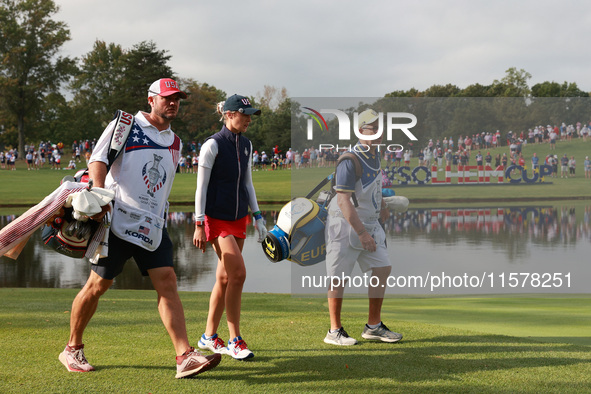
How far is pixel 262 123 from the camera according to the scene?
7006 centimetres

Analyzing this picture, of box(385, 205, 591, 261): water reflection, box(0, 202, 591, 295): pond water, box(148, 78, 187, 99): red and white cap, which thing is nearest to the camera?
box(148, 78, 187, 99): red and white cap

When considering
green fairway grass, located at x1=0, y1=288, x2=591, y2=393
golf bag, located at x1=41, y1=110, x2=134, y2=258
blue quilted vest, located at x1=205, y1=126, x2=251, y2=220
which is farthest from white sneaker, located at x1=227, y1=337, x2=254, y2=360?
golf bag, located at x1=41, y1=110, x2=134, y2=258

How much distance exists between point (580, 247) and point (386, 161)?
22.1 ft

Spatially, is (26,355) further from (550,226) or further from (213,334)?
(550,226)

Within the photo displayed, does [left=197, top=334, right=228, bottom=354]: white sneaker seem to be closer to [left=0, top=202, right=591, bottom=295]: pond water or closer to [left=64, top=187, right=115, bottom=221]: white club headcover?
[left=64, top=187, right=115, bottom=221]: white club headcover

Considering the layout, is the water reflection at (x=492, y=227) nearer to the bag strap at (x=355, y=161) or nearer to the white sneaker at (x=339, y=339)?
the bag strap at (x=355, y=161)

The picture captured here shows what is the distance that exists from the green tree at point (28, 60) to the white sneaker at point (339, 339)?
7122cm

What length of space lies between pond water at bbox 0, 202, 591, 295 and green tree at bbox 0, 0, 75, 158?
6021cm

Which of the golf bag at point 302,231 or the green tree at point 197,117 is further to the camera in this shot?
the green tree at point 197,117

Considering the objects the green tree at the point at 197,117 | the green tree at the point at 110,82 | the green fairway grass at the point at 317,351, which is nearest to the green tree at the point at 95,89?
the green tree at the point at 110,82

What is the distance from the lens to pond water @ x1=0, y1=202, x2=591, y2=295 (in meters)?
9.19

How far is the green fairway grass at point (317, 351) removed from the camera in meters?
4.39

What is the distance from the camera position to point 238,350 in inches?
203

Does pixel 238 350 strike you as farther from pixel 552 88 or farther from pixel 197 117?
pixel 197 117
